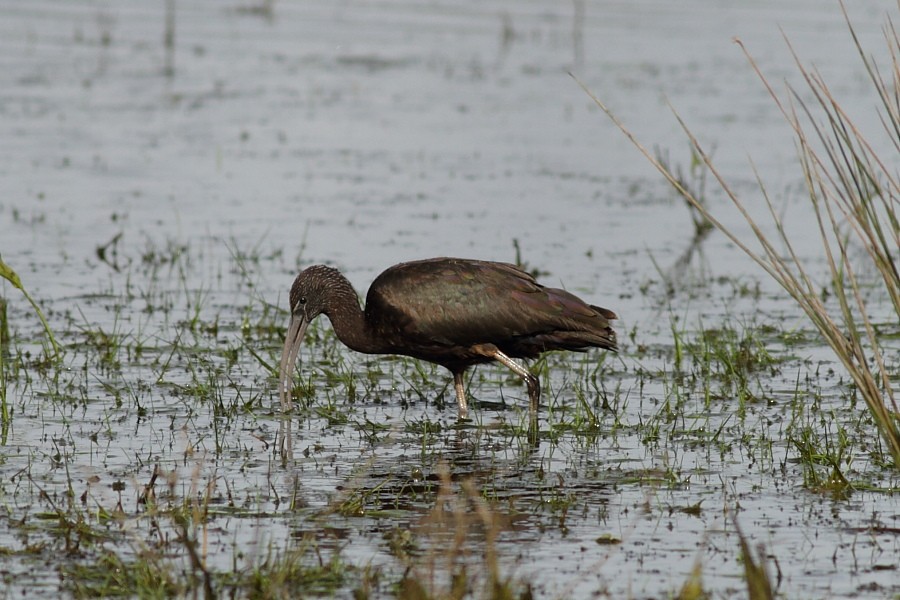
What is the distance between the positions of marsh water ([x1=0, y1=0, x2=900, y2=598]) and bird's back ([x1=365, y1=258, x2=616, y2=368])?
37cm

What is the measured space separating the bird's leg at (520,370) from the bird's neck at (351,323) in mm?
532

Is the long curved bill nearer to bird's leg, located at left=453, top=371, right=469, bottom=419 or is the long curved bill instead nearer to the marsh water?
the marsh water

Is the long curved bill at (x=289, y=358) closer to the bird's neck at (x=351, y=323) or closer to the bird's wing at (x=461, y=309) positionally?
the bird's neck at (x=351, y=323)

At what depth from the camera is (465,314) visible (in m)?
8.09

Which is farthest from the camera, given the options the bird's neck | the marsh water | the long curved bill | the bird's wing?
the bird's neck

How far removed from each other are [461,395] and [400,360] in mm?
1290

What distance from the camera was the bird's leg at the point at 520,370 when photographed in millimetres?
8070

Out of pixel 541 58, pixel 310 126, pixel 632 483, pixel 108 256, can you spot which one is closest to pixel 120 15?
pixel 541 58

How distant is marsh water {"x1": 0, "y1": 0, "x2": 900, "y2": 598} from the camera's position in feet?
19.5

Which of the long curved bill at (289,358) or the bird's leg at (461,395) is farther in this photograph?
the bird's leg at (461,395)

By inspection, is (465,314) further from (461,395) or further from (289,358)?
(289,358)

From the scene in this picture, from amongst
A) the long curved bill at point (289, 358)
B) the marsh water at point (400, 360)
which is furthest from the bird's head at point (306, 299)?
the marsh water at point (400, 360)

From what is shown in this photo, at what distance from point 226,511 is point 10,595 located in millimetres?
1138

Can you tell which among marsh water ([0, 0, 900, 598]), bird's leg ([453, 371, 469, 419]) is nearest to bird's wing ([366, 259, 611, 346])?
bird's leg ([453, 371, 469, 419])
